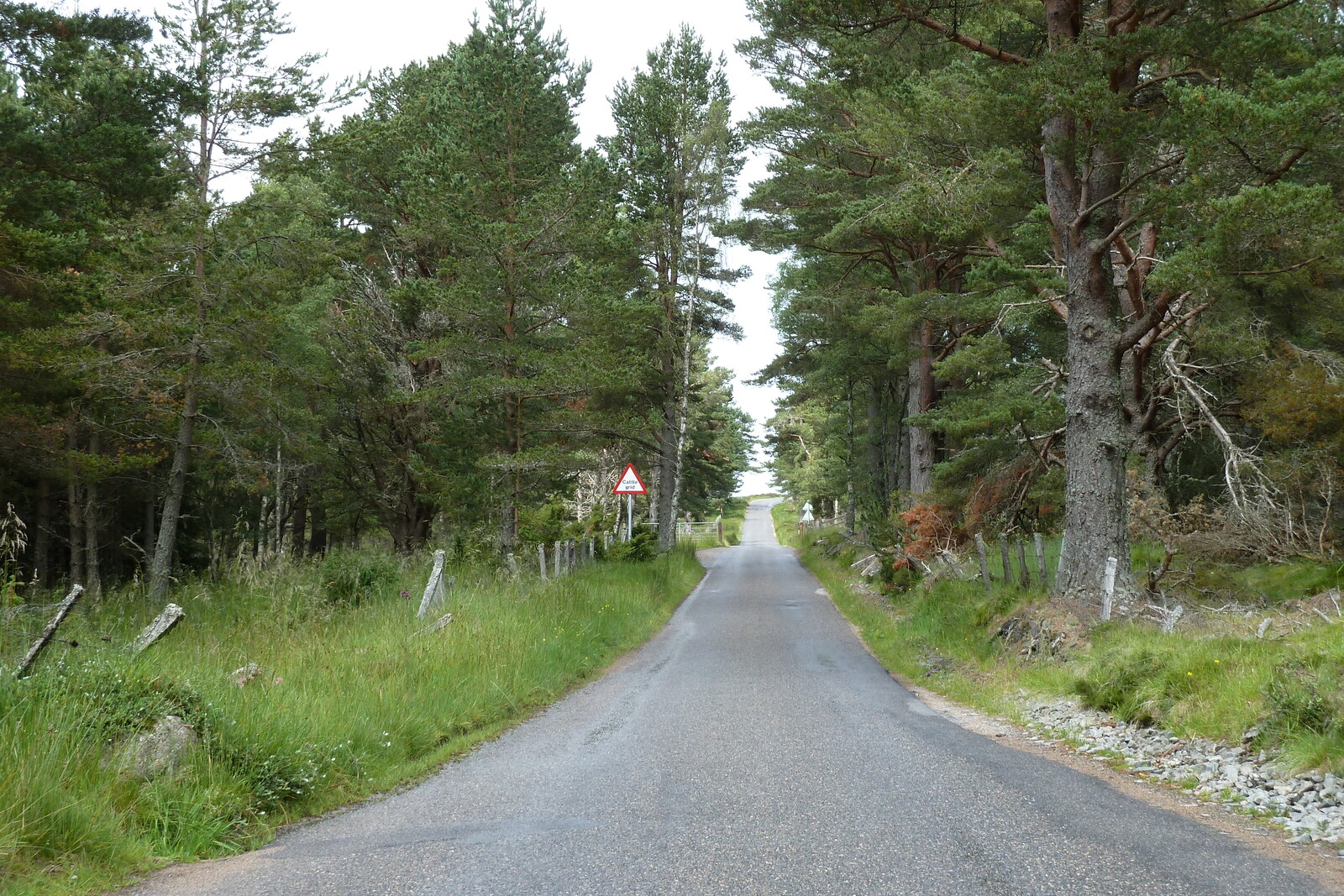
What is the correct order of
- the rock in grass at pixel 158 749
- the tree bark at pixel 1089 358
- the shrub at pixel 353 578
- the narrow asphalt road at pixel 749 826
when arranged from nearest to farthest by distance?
the narrow asphalt road at pixel 749 826 < the rock in grass at pixel 158 749 < the tree bark at pixel 1089 358 < the shrub at pixel 353 578

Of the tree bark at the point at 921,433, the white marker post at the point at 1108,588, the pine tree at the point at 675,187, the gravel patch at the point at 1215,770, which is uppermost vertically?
the pine tree at the point at 675,187

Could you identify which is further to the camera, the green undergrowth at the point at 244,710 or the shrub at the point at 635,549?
the shrub at the point at 635,549

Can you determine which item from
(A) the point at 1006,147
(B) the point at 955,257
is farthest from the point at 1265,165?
(B) the point at 955,257

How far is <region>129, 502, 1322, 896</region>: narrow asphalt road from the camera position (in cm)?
382

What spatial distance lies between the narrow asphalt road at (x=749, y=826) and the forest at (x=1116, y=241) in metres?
5.27

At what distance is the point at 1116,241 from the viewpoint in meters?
10.5

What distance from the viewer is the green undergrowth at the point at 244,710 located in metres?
4.05

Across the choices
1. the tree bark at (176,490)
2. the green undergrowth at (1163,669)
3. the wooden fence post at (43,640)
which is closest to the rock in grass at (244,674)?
the wooden fence post at (43,640)

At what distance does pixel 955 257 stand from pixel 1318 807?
17.5m

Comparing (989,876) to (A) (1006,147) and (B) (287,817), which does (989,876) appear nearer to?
(B) (287,817)

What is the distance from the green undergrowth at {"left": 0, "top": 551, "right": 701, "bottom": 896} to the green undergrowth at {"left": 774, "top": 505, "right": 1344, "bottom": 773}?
16.1 ft

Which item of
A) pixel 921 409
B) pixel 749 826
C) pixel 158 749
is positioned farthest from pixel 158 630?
pixel 921 409

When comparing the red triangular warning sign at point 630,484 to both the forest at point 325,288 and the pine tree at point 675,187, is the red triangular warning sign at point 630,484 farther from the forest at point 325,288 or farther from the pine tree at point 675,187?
the pine tree at point 675,187

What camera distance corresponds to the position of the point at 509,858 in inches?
163
